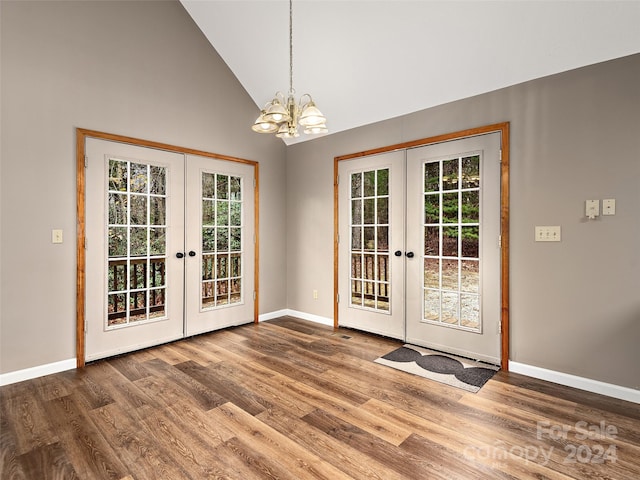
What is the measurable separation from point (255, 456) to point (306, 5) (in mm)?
3627

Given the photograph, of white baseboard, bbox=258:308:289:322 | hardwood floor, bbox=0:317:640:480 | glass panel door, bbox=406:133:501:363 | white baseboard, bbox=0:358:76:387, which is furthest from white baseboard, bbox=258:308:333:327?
white baseboard, bbox=0:358:76:387

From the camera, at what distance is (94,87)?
3.24 m

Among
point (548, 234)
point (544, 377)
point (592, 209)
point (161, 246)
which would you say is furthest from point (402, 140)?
point (161, 246)

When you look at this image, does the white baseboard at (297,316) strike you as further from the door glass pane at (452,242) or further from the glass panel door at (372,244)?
the door glass pane at (452,242)

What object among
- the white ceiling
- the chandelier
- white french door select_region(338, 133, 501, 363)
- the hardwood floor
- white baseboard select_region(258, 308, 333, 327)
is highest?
the white ceiling

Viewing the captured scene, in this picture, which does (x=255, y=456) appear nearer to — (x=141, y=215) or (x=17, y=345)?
(x=17, y=345)

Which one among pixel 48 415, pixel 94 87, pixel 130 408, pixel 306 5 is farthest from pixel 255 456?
pixel 306 5

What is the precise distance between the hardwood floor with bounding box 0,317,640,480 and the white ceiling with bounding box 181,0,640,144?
2568mm

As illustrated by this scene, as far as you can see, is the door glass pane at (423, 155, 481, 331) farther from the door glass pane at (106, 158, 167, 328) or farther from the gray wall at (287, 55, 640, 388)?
the door glass pane at (106, 158, 167, 328)

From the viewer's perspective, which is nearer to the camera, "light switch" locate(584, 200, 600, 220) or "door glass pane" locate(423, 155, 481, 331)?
"light switch" locate(584, 200, 600, 220)

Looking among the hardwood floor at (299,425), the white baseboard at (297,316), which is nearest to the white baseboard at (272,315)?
the white baseboard at (297,316)

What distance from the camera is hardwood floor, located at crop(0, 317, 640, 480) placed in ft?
5.99

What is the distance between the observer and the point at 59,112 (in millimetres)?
3043

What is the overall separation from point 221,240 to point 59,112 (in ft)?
6.38
